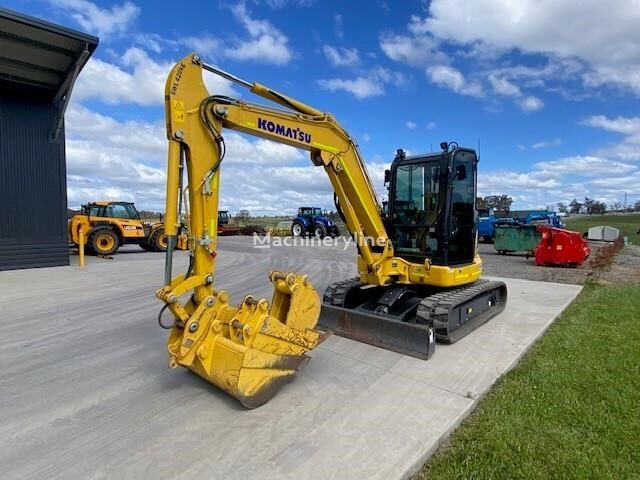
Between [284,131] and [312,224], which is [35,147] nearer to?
[284,131]

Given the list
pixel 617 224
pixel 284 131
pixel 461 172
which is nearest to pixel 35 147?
pixel 284 131

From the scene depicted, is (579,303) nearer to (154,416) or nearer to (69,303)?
(154,416)

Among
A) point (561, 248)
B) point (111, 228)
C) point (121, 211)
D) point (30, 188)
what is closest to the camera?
point (30, 188)

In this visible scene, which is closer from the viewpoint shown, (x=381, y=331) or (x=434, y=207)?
(x=381, y=331)

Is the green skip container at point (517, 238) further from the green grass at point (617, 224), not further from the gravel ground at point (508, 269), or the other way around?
the green grass at point (617, 224)

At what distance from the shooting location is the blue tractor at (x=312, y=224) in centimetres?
2878

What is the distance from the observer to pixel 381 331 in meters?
4.97

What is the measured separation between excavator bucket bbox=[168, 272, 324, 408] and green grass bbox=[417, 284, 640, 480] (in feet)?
4.70

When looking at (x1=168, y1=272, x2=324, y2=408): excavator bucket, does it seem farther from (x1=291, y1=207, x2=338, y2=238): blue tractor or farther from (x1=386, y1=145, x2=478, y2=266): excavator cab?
(x1=291, y1=207, x2=338, y2=238): blue tractor

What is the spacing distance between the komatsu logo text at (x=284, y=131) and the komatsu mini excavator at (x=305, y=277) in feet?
0.04

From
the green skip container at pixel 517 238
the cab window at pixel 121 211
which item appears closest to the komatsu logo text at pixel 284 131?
the green skip container at pixel 517 238

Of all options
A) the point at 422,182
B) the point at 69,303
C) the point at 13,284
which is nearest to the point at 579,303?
the point at 422,182

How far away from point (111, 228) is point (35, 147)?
454 cm

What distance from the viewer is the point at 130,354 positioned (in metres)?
4.82
